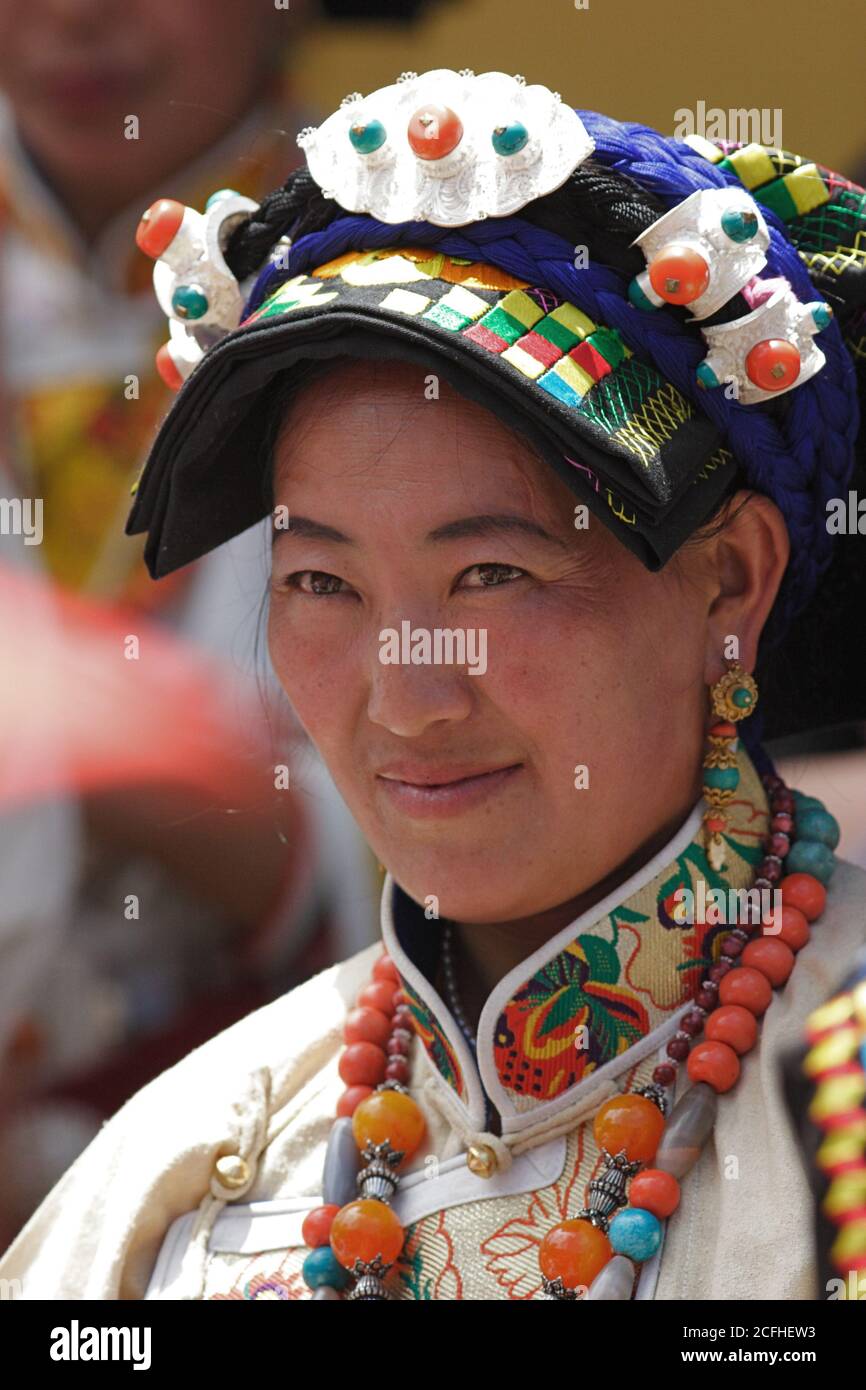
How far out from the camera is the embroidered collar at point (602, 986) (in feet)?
5.79

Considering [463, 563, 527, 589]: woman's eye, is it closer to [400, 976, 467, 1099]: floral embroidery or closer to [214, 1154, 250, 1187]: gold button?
[400, 976, 467, 1099]: floral embroidery

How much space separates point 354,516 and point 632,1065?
0.61m

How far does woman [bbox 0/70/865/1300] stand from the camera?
65.2 inches

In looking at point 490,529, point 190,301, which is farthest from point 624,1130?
point 190,301

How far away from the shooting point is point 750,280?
172cm

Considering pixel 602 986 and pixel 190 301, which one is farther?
pixel 190 301

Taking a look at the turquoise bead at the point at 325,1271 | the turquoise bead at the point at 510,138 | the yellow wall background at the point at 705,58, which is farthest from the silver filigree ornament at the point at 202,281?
the yellow wall background at the point at 705,58

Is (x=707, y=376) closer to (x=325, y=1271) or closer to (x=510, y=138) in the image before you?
(x=510, y=138)

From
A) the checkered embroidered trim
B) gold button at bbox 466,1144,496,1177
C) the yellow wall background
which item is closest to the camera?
the checkered embroidered trim

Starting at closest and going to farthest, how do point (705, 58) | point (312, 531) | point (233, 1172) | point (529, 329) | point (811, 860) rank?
point (529, 329) → point (312, 531) → point (811, 860) → point (233, 1172) → point (705, 58)

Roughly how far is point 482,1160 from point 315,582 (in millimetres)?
604

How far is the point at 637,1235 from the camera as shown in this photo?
5.44 feet

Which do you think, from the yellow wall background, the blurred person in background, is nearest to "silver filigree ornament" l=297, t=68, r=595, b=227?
the yellow wall background

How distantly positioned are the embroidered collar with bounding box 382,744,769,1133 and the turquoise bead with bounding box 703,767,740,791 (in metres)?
0.03
